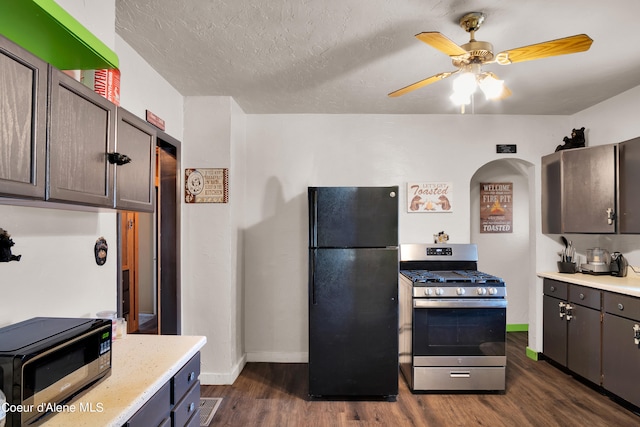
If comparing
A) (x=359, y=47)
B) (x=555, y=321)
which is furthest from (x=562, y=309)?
(x=359, y=47)

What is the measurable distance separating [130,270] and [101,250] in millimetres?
3089

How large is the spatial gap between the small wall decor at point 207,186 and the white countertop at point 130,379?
1.52m

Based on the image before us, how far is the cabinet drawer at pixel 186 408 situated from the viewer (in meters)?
1.53

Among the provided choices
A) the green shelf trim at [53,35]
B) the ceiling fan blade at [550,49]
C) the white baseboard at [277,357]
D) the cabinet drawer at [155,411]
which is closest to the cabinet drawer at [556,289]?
the ceiling fan blade at [550,49]

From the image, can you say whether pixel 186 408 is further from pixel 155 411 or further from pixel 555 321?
pixel 555 321

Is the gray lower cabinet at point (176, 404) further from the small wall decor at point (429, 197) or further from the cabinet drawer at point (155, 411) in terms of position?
the small wall decor at point (429, 197)

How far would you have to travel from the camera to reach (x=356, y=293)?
112 inches

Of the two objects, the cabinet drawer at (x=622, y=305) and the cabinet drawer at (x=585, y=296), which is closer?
the cabinet drawer at (x=622, y=305)

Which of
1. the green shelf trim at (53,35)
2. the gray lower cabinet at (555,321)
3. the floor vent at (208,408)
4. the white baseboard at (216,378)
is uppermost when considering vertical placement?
the green shelf trim at (53,35)

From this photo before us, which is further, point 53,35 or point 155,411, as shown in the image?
point 155,411

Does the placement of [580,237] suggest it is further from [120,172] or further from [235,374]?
[120,172]

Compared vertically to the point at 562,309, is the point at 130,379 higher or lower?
higher

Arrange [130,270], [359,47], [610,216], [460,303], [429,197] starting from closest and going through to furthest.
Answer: [359,47] < [460,303] < [610,216] < [429,197] < [130,270]

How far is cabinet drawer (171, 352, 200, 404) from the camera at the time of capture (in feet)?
5.00
